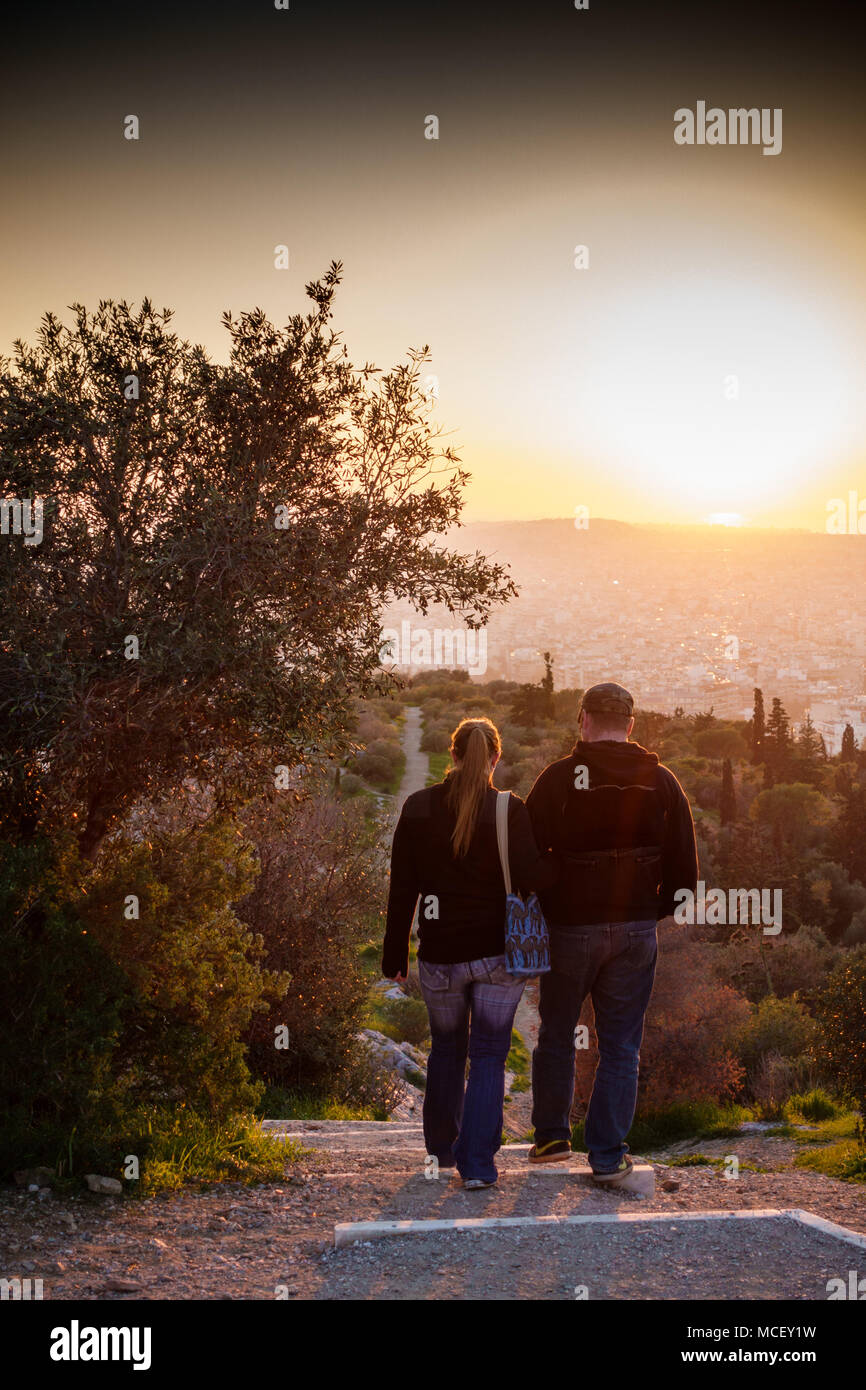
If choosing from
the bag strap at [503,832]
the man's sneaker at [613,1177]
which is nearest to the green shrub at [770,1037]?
the man's sneaker at [613,1177]

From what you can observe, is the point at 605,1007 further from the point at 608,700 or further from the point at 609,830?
the point at 608,700

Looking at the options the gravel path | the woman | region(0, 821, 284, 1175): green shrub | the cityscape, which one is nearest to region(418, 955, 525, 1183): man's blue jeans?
the woman

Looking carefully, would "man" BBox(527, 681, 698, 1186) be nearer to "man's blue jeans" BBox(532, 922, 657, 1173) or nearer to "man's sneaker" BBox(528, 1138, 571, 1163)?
"man's blue jeans" BBox(532, 922, 657, 1173)

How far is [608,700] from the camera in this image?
6.12 metres

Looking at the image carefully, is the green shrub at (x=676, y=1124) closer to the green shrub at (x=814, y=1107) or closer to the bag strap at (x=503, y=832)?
the green shrub at (x=814, y=1107)

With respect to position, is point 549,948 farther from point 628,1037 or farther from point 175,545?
point 175,545

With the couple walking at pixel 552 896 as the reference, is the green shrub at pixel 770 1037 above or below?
below

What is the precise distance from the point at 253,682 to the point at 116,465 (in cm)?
169

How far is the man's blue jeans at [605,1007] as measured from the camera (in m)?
6.16

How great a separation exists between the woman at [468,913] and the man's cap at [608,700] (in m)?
0.55

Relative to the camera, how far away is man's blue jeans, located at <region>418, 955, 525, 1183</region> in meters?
6.03

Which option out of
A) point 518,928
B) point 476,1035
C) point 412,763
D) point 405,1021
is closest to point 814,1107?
point 476,1035

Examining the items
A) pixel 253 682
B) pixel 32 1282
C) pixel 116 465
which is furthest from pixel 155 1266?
pixel 116 465

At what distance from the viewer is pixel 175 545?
677 cm
